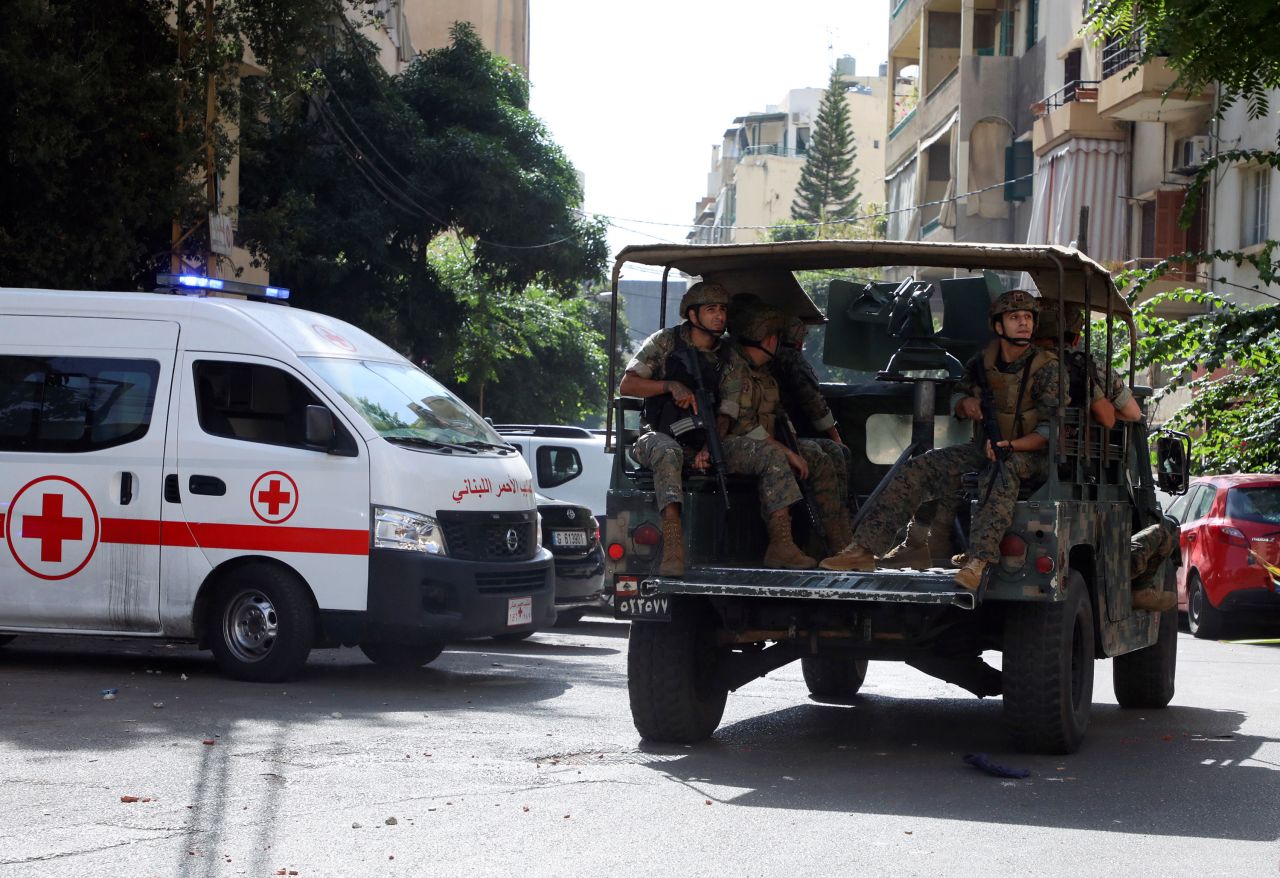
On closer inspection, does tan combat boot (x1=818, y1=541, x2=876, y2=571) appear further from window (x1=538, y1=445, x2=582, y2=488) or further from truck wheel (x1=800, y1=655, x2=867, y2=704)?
window (x1=538, y1=445, x2=582, y2=488)

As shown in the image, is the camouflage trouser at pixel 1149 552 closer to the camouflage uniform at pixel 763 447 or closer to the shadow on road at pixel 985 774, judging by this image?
the shadow on road at pixel 985 774

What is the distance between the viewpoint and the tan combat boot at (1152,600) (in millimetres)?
9742

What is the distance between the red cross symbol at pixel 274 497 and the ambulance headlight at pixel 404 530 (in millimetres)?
499

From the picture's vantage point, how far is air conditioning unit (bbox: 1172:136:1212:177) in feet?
94.4

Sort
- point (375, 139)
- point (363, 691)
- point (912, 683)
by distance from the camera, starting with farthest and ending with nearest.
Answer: point (375, 139), point (912, 683), point (363, 691)

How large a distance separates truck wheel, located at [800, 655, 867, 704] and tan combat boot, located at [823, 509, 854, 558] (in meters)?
1.57

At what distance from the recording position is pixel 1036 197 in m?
34.9

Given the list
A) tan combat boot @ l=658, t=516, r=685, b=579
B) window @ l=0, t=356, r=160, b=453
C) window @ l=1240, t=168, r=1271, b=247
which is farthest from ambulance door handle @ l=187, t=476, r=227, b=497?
window @ l=1240, t=168, r=1271, b=247

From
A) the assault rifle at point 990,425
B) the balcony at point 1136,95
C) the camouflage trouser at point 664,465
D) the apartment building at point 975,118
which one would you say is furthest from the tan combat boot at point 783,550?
the apartment building at point 975,118

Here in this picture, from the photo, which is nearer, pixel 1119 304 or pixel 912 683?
pixel 1119 304

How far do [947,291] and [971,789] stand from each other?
3.70 m

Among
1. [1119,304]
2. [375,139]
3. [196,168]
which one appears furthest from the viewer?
[375,139]

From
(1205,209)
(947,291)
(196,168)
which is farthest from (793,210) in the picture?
(947,291)

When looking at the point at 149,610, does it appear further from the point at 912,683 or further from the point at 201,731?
the point at 912,683
